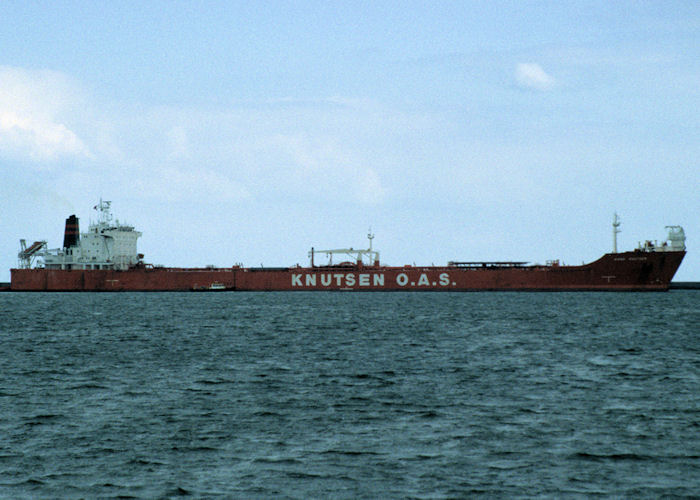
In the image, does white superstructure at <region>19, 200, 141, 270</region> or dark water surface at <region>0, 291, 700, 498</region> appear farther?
white superstructure at <region>19, 200, 141, 270</region>

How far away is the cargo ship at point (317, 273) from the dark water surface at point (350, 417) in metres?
38.7

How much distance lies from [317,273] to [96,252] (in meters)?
28.3

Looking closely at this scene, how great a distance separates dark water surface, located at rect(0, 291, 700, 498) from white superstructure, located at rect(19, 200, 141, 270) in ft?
174

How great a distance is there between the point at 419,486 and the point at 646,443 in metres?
5.33

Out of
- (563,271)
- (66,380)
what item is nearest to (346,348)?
(66,380)

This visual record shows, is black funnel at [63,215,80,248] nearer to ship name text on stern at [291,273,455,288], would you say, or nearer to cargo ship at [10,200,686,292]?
cargo ship at [10,200,686,292]

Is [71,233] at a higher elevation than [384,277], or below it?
higher

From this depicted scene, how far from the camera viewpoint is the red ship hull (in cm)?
6925

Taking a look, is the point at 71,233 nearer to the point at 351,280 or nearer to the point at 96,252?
the point at 96,252

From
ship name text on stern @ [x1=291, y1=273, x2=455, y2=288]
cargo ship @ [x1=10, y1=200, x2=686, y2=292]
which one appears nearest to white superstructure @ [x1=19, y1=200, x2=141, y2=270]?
cargo ship @ [x1=10, y1=200, x2=686, y2=292]

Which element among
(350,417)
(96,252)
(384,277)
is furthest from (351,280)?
(350,417)

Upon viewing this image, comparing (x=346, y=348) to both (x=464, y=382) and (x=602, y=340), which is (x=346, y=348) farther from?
(x=602, y=340)

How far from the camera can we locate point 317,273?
78250 mm

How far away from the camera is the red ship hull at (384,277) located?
69250 mm
